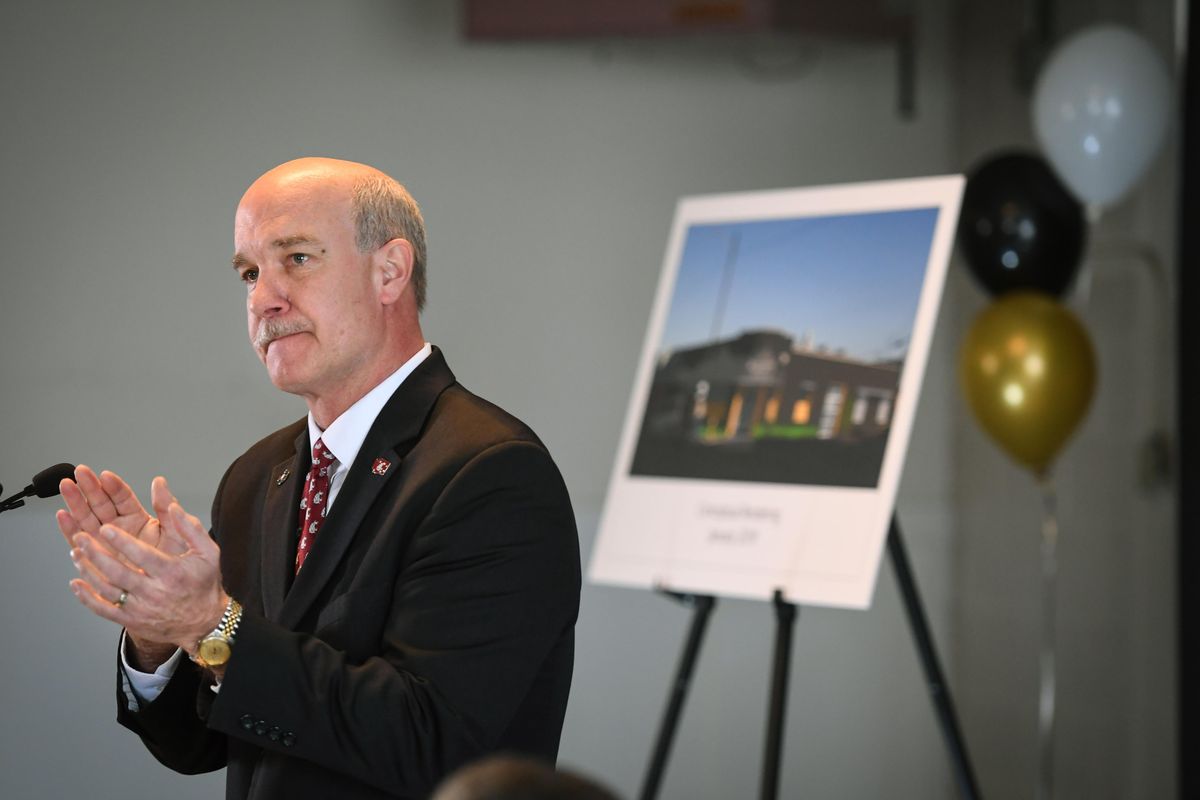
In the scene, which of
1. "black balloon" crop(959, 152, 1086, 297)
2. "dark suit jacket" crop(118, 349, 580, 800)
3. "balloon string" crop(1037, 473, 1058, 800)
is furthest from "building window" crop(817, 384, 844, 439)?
"dark suit jacket" crop(118, 349, 580, 800)

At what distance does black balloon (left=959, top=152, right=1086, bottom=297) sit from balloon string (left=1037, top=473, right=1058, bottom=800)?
681 millimetres

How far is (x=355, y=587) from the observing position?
145 cm

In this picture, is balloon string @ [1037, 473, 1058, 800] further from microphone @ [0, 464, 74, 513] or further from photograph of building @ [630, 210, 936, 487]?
microphone @ [0, 464, 74, 513]

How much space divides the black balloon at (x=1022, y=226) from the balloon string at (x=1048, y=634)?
681 millimetres

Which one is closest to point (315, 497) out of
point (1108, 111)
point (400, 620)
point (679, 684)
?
point (400, 620)

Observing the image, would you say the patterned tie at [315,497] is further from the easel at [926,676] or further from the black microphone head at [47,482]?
the easel at [926,676]

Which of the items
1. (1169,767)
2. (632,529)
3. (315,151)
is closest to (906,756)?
(1169,767)

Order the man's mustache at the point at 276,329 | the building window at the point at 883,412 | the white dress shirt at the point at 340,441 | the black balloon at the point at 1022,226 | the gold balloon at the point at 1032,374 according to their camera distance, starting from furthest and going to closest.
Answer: the black balloon at the point at 1022,226
the gold balloon at the point at 1032,374
the building window at the point at 883,412
the white dress shirt at the point at 340,441
the man's mustache at the point at 276,329

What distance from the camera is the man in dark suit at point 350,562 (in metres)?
1.38

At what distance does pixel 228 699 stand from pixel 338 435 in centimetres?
30

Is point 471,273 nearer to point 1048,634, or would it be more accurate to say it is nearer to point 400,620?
point 1048,634

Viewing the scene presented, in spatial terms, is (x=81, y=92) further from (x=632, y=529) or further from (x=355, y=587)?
(x=632, y=529)

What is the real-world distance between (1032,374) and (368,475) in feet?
8.70

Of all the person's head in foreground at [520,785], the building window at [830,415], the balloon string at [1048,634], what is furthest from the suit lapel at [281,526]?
the balloon string at [1048,634]
